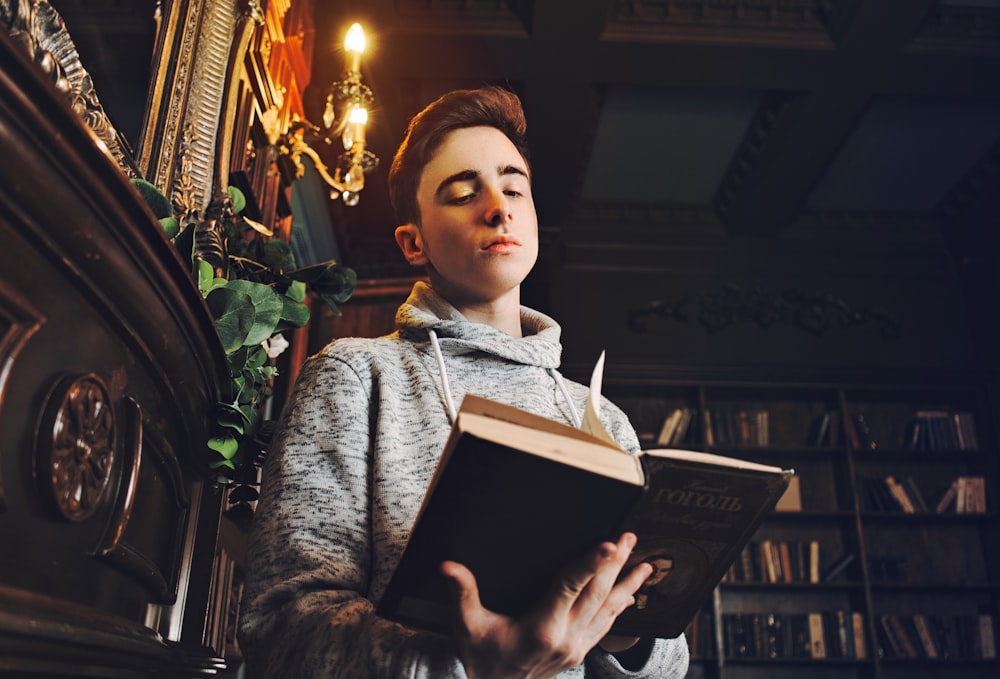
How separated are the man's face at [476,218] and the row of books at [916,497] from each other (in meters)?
4.17

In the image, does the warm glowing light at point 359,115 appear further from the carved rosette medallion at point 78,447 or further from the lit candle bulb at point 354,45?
the carved rosette medallion at point 78,447

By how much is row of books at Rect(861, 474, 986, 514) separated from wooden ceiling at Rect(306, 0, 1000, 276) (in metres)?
1.69

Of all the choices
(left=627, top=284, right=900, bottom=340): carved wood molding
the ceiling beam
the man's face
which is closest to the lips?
the man's face

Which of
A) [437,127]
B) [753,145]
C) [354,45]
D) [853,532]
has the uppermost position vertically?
[753,145]

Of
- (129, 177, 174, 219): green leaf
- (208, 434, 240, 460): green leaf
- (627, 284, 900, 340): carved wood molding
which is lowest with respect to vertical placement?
(208, 434, 240, 460): green leaf

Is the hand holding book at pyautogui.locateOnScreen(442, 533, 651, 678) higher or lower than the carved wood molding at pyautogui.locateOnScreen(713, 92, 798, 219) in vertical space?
lower

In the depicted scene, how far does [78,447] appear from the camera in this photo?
0.68m

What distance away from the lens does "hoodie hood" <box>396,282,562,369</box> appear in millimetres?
1079

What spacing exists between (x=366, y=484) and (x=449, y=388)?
180mm

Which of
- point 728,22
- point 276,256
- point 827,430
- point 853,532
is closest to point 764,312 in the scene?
point 827,430

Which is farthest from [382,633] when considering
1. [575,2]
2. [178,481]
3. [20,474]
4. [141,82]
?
[575,2]

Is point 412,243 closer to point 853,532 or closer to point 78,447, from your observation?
point 78,447

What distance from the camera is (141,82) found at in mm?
1360

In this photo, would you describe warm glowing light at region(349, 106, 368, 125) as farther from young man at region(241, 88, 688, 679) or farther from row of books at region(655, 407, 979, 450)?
row of books at region(655, 407, 979, 450)
